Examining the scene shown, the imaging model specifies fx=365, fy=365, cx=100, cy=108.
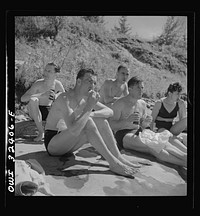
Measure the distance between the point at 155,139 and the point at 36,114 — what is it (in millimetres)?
1239

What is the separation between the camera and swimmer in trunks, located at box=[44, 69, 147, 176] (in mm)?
3537

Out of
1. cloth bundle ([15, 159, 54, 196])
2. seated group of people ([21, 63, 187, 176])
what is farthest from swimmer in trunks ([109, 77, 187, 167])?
cloth bundle ([15, 159, 54, 196])

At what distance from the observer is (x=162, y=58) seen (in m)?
3.86

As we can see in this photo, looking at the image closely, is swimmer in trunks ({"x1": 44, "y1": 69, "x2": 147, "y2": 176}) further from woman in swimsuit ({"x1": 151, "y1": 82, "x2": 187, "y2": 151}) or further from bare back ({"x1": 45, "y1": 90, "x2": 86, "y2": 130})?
woman in swimsuit ({"x1": 151, "y1": 82, "x2": 187, "y2": 151})

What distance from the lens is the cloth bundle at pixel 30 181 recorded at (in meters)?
3.55

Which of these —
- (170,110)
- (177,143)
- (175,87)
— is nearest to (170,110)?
(170,110)

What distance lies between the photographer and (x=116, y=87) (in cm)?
376

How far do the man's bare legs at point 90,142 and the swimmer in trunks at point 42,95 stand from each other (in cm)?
22

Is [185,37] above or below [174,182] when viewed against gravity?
above

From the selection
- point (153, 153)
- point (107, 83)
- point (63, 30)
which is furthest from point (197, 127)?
point (63, 30)

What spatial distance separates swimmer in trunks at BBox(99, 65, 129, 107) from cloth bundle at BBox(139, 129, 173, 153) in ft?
1.48

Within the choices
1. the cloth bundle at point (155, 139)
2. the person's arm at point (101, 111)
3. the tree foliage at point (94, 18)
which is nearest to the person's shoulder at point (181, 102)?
the cloth bundle at point (155, 139)
